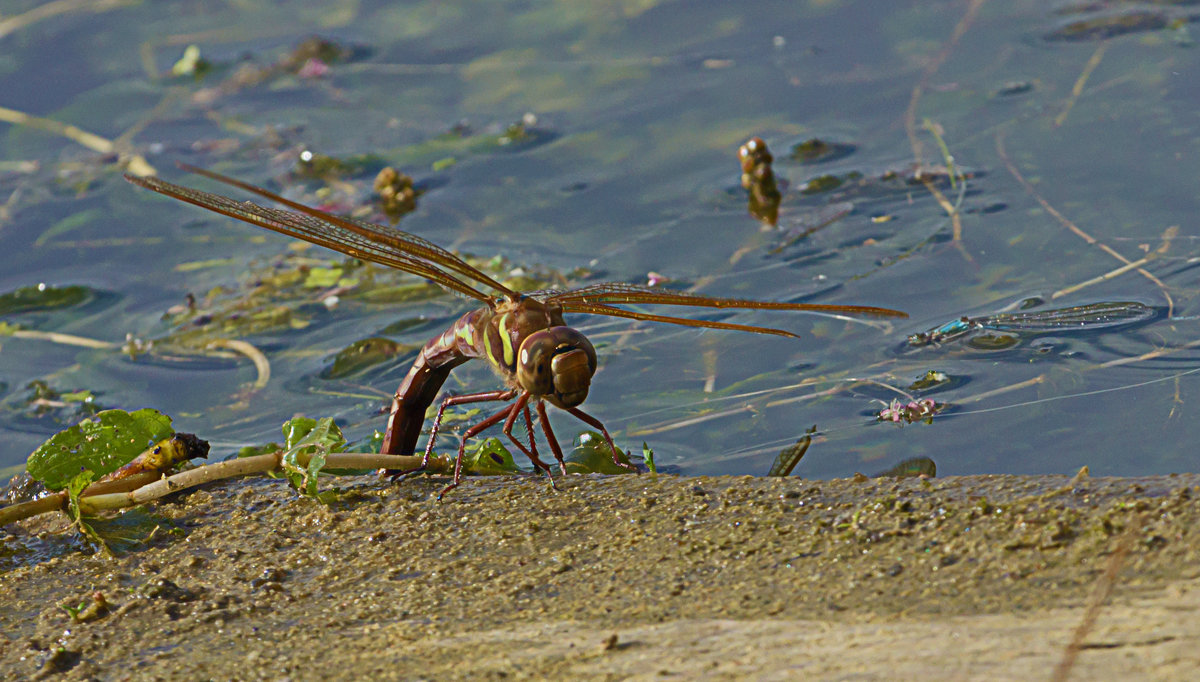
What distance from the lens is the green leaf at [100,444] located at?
9.14 feet

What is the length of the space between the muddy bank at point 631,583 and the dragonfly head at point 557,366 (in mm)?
291

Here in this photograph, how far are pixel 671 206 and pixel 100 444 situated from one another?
8.92 ft

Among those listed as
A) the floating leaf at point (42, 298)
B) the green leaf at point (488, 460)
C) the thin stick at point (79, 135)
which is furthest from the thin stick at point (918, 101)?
the thin stick at point (79, 135)

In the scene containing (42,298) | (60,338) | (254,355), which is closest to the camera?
(254,355)

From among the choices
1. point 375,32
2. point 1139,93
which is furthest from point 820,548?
point 375,32

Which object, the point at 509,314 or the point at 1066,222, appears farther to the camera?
the point at 1066,222

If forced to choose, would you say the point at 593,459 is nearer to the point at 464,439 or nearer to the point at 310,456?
the point at 464,439

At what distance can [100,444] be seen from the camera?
2.88 m

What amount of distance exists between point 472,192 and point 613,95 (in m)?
1.07

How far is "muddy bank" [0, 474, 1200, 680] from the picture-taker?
1.87m

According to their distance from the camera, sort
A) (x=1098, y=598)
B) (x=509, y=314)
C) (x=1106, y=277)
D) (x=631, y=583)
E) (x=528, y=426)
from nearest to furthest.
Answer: (x=1098, y=598) → (x=631, y=583) → (x=509, y=314) → (x=528, y=426) → (x=1106, y=277)

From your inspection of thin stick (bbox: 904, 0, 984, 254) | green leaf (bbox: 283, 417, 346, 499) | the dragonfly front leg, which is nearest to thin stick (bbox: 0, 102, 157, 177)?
green leaf (bbox: 283, 417, 346, 499)

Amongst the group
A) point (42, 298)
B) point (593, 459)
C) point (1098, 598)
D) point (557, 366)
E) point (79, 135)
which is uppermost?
point (79, 135)

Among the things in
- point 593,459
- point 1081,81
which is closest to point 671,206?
point 1081,81
